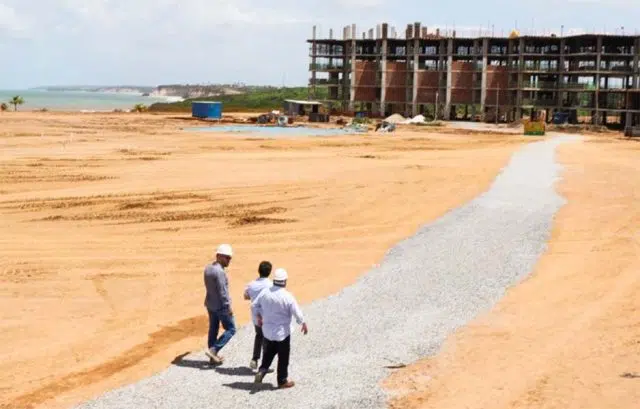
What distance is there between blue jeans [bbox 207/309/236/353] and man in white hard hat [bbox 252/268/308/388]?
119cm

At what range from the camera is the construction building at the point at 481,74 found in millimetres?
113562

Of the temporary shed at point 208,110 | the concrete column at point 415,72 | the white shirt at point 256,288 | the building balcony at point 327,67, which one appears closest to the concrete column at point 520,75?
the concrete column at point 415,72

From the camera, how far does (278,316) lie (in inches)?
509

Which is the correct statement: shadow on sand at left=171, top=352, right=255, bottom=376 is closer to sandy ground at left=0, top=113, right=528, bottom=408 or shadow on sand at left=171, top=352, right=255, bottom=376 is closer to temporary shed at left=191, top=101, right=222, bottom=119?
sandy ground at left=0, top=113, right=528, bottom=408

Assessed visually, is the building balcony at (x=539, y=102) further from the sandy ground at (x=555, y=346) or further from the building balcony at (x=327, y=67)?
the sandy ground at (x=555, y=346)

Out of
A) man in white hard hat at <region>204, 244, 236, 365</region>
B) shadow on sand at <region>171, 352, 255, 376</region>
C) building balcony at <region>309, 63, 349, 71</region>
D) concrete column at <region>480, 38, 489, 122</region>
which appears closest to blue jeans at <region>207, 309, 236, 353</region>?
man in white hard hat at <region>204, 244, 236, 365</region>

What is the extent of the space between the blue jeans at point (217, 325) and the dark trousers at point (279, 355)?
1.22 metres

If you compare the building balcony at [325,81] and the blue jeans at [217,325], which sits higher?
the building balcony at [325,81]

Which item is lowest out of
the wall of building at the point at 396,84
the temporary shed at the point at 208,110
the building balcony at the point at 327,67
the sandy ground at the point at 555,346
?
the sandy ground at the point at 555,346

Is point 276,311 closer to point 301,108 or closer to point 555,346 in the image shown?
point 555,346

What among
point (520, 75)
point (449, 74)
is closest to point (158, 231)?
point (520, 75)

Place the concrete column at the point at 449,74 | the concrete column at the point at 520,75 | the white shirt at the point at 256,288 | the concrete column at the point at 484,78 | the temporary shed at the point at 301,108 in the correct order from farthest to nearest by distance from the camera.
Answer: the concrete column at the point at 449,74
the concrete column at the point at 484,78
the concrete column at the point at 520,75
the temporary shed at the point at 301,108
the white shirt at the point at 256,288

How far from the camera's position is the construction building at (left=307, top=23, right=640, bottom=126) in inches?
4471

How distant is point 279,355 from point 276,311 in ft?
2.48
